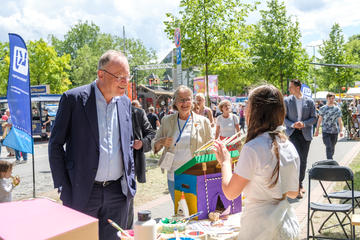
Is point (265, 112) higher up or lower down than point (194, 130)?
higher up

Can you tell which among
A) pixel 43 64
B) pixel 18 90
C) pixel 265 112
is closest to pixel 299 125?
pixel 265 112

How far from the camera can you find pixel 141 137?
145 inches

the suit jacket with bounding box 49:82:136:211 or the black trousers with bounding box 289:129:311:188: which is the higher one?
the suit jacket with bounding box 49:82:136:211

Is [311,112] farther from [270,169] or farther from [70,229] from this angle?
[70,229]

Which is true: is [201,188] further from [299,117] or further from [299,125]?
[299,117]

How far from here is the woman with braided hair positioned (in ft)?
6.05

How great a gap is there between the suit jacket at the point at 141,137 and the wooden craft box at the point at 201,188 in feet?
2.49

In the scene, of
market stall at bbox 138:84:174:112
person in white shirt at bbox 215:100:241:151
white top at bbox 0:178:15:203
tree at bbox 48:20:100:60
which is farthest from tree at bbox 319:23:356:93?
tree at bbox 48:20:100:60

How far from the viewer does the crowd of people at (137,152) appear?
1.87 metres

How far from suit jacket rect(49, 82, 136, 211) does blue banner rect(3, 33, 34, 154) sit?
9.65 feet

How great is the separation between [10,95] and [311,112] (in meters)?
5.40

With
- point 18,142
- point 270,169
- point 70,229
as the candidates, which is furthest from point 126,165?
point 18,142

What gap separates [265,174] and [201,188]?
0.76 m

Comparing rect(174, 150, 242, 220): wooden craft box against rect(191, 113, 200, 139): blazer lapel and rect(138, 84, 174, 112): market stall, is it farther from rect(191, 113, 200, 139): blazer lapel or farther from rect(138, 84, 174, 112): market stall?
rect(138, 84, 174, 112): market stall
